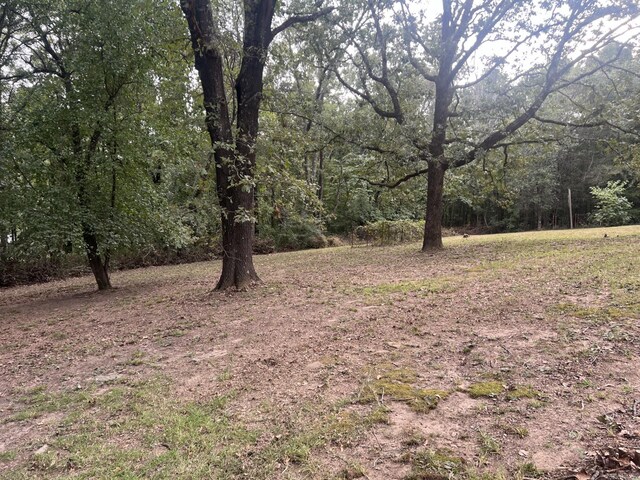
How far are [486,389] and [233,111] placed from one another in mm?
7091

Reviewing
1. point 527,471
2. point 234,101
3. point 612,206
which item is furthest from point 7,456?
point 612,206

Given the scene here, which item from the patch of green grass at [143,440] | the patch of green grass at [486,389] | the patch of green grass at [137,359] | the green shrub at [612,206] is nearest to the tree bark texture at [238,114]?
the patch of green grass at [137,359]

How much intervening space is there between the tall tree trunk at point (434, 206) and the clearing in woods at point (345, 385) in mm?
5610

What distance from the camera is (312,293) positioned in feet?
23.8

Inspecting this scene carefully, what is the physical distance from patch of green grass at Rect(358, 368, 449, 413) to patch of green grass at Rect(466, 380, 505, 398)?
0.61ft

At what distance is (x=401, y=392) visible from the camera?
2967 mm

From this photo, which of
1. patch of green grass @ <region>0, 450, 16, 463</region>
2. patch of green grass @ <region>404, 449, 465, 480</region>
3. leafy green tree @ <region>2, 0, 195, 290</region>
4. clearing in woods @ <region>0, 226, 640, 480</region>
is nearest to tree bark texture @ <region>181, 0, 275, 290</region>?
leafy green tree @ <region>2, 0, 195, 290</region>

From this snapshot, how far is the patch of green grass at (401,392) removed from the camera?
9.11ft

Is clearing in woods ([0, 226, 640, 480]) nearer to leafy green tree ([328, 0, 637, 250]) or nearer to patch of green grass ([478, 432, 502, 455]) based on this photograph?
patch of green grass ([478, 432, 502, 455])

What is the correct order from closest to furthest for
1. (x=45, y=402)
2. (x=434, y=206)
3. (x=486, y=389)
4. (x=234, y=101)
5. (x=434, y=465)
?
1. (x=434, y=465)
2. (x=486, y=389)
3. (x=45, y=402)
4. (x=234, y=101)
5. (x=434, y=206)

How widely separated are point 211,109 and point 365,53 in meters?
→ 6.24

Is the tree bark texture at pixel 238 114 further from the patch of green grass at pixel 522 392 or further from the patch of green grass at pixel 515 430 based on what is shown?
the patch of green grass at pixel 515 430

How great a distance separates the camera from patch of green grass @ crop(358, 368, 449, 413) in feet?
9.11

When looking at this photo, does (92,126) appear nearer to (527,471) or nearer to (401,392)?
(401,392)
